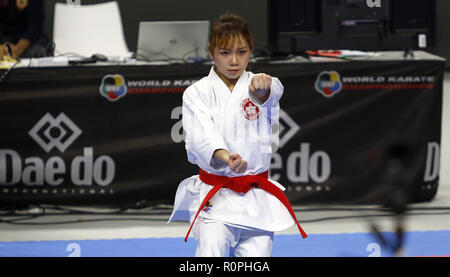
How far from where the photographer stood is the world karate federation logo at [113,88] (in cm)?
532

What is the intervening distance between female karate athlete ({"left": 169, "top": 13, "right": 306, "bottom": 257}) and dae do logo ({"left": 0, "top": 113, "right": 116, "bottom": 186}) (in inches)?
109

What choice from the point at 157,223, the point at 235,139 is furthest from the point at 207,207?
the point at 157,223

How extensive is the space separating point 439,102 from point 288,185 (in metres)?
1.37

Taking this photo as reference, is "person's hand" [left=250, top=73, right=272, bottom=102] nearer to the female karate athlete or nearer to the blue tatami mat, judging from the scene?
the female karate athlete

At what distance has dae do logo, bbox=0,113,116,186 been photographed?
17.6 feet

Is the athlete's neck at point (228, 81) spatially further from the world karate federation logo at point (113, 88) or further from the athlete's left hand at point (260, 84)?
the world karate federation logo at point (113, 88)

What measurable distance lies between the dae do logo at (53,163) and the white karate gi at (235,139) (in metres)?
2.79

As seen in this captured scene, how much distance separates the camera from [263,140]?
268 centimetres

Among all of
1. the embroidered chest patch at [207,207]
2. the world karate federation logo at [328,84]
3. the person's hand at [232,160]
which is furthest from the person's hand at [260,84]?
the world karate federation logo at [328,84]

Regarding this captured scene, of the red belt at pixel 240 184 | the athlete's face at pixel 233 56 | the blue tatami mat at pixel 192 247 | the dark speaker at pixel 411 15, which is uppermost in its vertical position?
the dark speaker at pixel 411 15

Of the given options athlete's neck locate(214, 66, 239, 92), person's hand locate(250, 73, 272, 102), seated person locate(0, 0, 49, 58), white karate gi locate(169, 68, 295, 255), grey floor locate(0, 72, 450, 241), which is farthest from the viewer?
seated person locate(0, 0, 49, 58)

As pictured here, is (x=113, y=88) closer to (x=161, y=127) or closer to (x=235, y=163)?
(x=161, y=127)

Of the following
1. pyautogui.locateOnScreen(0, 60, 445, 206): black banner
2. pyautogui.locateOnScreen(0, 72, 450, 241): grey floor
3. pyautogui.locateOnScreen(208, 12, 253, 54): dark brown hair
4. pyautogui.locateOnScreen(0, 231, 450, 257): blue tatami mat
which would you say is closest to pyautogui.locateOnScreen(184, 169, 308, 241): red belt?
pyautogui.locateOnScreen(208, 12, 253, 54): dark brown hair
